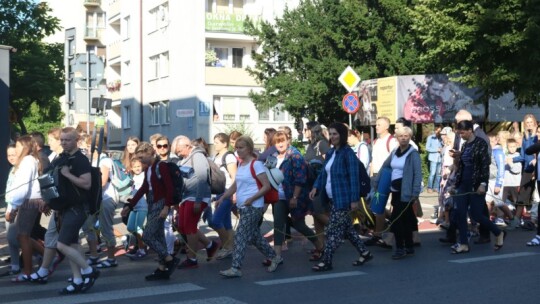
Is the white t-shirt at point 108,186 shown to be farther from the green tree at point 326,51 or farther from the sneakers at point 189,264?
the green tree at point 326,51

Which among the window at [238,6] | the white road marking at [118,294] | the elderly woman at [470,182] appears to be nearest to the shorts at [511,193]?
the elderly woman at [470,182]

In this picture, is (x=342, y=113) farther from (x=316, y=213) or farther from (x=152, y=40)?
(x=316, y=213)

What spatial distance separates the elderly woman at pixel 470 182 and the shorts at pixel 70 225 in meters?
5.25

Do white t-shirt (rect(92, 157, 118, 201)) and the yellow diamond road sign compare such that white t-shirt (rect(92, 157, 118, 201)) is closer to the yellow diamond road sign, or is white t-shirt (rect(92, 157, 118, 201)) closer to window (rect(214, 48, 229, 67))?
the yellow diamond road sign

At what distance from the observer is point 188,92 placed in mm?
45562

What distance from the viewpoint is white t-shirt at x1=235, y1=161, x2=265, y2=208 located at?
32.6ft

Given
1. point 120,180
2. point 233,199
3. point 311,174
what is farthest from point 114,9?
point 311,174

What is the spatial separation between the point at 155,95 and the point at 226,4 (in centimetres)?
679

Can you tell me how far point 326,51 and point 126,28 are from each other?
70.6 ft

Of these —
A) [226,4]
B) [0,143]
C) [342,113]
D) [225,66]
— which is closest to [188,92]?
[225,66]

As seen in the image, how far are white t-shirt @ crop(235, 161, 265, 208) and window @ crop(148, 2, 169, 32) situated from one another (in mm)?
38365

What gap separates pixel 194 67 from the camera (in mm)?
45156

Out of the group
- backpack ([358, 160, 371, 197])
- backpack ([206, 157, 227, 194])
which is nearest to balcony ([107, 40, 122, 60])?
backpack ([206, 157, 227, 194])

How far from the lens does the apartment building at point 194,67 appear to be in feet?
148
